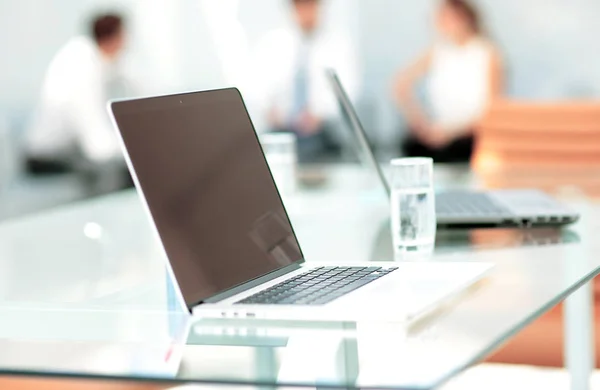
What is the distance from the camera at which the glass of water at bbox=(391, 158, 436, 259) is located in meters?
1.51

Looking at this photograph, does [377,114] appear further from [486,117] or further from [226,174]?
[226,174]

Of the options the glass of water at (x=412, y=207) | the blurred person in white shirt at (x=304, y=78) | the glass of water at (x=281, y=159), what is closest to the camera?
the glass of water at (x=412, y=207)

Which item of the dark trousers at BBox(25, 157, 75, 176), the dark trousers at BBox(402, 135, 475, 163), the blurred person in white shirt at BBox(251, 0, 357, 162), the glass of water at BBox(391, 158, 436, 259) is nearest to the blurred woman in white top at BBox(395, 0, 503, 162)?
the dark trousers at BBox(402, 135, 475, 163)

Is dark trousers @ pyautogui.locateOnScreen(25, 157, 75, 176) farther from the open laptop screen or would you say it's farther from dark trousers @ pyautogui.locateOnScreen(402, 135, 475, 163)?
the open laptop screen

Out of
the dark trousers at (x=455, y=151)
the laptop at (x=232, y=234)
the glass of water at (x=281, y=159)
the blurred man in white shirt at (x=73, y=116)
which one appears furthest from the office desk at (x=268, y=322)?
the blurred man in white shirt at (x=73, y=116)

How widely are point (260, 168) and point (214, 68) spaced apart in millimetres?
Result: 5423

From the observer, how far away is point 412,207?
4.99ft

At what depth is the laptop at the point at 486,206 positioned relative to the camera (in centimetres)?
168

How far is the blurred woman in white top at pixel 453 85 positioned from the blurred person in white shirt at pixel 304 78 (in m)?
0.47

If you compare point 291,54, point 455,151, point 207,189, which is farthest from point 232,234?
point 291,54

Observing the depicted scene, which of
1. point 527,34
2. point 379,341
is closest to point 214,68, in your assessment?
point 527,34

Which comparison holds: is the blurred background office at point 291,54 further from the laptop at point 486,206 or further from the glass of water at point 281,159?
the laptop at point 486,206

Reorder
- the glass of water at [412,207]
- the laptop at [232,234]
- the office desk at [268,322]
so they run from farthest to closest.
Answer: the glass of water at [412,207]
the laptop at [232,234]
the office desk at [268,322]

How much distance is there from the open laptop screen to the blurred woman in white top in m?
4.69
